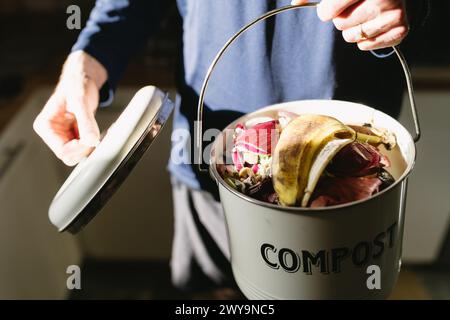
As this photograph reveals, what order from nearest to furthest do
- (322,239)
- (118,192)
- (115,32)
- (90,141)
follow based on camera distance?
(322,239), (90,141), (115,32), (118,192)

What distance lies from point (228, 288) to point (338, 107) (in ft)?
1.39

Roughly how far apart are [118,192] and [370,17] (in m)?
0.81

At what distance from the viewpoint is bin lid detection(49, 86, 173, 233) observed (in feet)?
1.36

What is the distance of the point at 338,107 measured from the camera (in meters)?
0.43

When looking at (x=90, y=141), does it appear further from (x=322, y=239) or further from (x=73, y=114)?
(x=322, y=239)

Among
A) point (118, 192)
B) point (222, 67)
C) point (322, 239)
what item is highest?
point (222, 67)

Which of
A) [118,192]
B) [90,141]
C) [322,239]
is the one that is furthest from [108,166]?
[118,192]

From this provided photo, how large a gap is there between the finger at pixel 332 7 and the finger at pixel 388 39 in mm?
37

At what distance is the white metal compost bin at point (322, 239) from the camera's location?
35 cm

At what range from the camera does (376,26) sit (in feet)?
1.24

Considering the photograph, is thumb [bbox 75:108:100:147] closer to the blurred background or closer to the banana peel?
the banana peel

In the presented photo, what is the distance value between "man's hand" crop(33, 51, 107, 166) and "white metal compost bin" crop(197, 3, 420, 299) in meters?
A: 0.13

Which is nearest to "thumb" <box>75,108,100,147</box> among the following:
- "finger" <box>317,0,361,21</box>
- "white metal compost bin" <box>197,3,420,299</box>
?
"white metal compost bin" <box>197,3,420,299</box>
